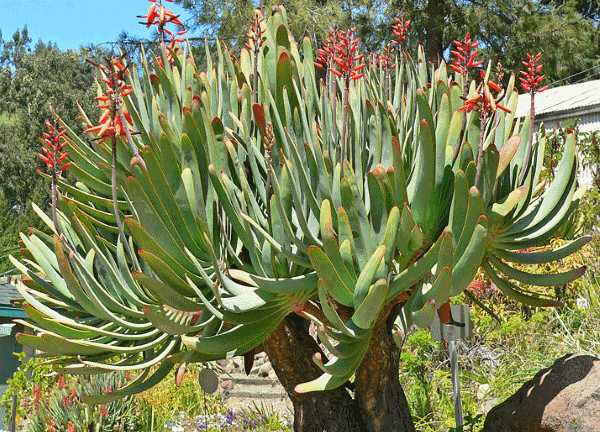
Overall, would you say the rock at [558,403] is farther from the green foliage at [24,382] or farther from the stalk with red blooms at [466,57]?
the green foliage at [24,382]

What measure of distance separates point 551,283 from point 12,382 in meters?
5.61

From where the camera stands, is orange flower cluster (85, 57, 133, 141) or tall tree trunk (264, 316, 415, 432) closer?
orange flower cluster (85, 57, 133, 141)

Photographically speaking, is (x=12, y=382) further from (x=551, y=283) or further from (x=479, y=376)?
(x=551, y=283)

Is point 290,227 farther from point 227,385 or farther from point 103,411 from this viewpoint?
point 227,385

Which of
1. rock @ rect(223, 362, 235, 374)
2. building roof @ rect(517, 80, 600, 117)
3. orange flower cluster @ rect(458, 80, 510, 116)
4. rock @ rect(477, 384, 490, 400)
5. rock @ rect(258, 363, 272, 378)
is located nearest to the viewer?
orange flower cluster @ rect(458, 80, 510, 116)

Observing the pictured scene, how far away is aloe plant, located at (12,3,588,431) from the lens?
2975 millimetres

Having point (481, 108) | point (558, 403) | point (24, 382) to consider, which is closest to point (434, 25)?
point (24, 382)

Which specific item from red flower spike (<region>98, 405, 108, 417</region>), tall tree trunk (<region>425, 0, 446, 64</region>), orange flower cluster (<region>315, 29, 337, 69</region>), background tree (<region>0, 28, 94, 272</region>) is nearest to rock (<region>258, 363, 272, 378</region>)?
red flower spike (<region>98, 405, 108, 417</region>)

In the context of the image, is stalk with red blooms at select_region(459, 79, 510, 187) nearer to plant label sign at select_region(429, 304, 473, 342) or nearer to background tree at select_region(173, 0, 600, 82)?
plant label sign at select_region(429, 304, 473, 342)

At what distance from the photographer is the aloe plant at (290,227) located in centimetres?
297

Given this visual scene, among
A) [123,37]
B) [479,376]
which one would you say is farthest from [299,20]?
[479,376]

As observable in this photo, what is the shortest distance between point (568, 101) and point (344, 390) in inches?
571

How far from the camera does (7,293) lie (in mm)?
10594

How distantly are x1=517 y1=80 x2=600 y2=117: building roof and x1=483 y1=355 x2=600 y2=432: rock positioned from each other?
1228 cm
